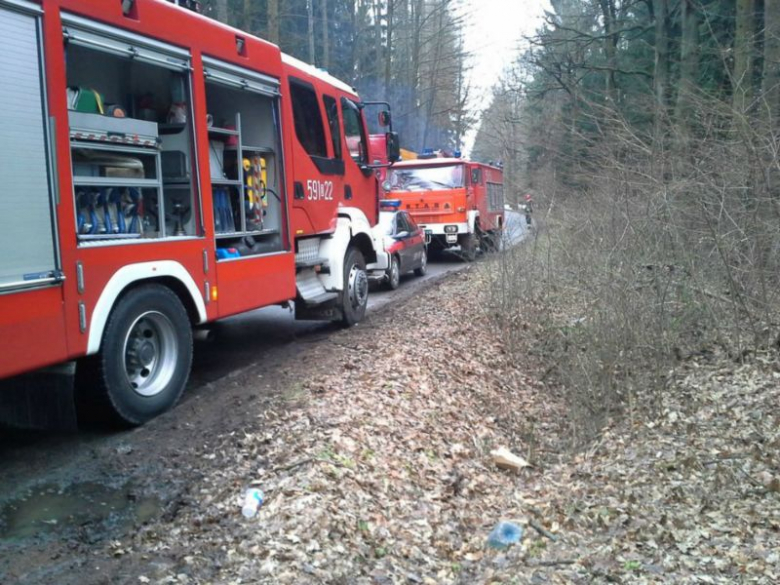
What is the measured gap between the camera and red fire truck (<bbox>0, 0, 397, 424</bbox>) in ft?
14.5

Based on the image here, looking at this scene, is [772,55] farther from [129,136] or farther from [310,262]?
[129,136]

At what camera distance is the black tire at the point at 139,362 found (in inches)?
203

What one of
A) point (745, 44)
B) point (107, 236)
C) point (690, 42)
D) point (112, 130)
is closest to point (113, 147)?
point (112, 130)

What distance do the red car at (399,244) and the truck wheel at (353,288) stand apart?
3.86 meters

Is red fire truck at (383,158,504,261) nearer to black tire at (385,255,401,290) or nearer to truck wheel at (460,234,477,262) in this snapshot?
truck wheel at (460,234,477,262)

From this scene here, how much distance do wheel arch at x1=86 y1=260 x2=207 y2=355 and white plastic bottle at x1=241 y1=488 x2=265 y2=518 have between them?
1.52 meters

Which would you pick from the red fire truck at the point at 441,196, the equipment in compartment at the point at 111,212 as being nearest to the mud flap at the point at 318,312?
the equipment in compartment at the point at 111,212

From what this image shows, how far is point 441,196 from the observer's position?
19078mm

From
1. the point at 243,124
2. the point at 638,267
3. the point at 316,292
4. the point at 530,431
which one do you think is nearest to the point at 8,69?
the point at 243,124

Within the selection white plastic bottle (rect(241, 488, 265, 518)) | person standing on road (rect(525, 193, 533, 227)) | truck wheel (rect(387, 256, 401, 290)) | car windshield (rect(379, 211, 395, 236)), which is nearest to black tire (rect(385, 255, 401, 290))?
truck wheel (rect(387, 256, 401, 290))

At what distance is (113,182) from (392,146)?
5.46 metres

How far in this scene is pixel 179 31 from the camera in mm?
5824

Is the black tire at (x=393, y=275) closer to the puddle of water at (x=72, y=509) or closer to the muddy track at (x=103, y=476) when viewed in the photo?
the muddy track at (x=103, y=476)

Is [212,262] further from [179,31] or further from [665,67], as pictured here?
[665,67]
